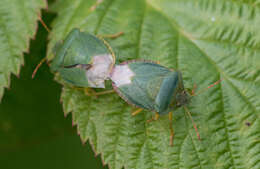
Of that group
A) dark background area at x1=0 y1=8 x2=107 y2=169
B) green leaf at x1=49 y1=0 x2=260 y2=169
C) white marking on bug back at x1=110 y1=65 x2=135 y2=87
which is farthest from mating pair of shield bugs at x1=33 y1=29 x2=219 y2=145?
dark background area at x1=0 y1=8 x2=107 y2=169

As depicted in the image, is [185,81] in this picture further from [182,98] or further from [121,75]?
[121,75]

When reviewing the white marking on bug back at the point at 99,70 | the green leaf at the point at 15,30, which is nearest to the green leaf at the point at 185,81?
the white marking on bug back at the point at 99,70

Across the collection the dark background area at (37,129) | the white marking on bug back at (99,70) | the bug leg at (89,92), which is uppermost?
the white marking on bug back at (99,70)

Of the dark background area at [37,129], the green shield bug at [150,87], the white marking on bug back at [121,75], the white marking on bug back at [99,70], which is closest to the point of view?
the green shield bug at [150,87]

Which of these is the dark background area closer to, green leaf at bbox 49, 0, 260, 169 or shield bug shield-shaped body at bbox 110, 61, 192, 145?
green leaf at bbox 49, 0, 260, 169

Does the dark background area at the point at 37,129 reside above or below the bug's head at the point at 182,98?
below

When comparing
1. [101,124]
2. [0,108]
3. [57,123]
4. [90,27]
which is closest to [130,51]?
[90,27]

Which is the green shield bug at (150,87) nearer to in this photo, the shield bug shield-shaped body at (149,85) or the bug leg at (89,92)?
the shield bug shield-shaped body at (149,85)
